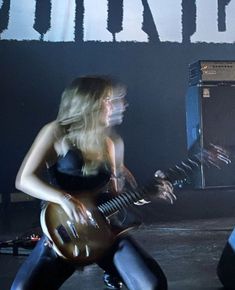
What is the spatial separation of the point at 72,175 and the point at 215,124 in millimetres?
3429

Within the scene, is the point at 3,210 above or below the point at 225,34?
below

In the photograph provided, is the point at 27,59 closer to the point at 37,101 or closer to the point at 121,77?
the point at 37,101

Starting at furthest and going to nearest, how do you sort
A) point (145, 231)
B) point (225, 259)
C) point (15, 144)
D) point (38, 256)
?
point (15, 144) → point (145, 231) → point (225, 259) → point (38, 256)

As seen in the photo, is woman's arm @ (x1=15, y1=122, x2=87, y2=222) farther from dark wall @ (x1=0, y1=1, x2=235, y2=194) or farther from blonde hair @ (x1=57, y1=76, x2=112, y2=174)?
dark wall @ (x1=0, y1=1, x2=235, y2=194)

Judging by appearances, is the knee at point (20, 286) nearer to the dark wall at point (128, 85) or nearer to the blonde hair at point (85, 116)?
the blonde hair at point (85, 116)

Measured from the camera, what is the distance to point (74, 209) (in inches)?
78.7

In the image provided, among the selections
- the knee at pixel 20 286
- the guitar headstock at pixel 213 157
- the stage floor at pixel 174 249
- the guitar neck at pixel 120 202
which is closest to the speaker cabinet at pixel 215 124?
the stage floor at pixel 174 249

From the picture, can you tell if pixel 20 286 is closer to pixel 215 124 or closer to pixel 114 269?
pixel 114 269

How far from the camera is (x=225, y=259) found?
2846 millimetres

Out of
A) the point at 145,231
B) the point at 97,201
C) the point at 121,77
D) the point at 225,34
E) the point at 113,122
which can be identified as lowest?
the point at 145,231

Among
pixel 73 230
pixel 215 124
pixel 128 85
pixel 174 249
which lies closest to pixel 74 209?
pixel 73 230

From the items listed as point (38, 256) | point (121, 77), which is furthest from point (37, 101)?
point (38, 256)

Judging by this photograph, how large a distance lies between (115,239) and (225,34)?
444cm

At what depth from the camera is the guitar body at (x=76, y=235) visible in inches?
79.0
